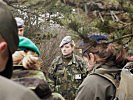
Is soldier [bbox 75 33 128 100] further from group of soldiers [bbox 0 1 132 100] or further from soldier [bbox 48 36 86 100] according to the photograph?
soldier [bbox 48 36 86 100]

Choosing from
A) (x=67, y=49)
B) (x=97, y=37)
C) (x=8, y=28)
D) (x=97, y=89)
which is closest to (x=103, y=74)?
(x=97, y=89)

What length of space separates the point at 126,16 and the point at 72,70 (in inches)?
120

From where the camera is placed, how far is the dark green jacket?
389 cm

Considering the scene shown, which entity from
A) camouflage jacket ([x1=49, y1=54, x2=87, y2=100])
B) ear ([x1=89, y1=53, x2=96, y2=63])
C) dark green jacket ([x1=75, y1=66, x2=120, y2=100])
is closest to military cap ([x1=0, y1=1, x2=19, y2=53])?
dark green jacket ([x1=75, y1=66, x2=120, y2=100])

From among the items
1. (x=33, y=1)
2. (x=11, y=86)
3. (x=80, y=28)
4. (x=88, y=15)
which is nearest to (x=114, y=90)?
(x=80, y=28)

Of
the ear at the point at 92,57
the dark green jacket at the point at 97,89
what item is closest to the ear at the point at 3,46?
the dark green jacket at the point at 97,89

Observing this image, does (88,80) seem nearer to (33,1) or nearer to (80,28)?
(80,28)

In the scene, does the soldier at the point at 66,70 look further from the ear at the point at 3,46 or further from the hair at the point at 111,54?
the ear at the point at 3,46

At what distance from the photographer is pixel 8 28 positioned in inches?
64.1

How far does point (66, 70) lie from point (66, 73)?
6 cm

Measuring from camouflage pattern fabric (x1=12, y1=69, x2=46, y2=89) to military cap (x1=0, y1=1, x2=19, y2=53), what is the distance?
0.56m

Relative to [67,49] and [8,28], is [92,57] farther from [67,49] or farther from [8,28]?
[67,49]

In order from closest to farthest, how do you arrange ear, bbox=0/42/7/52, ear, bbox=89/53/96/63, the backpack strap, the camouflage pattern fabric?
ear, bbox=0/42/7/52 < the camouflage pattern fabric < the backpack strap < ear, bbox=89/53/96/63

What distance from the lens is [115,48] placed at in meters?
3.99
